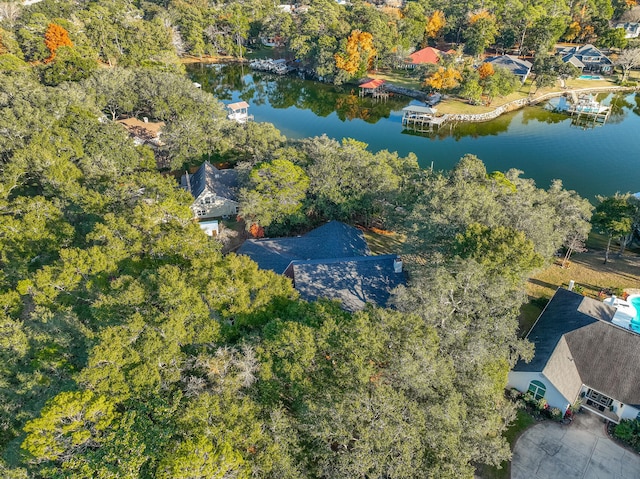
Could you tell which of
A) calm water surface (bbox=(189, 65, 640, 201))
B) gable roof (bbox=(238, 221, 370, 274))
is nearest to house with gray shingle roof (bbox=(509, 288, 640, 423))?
gable roof (bbox=(238, 221, 370, 274))

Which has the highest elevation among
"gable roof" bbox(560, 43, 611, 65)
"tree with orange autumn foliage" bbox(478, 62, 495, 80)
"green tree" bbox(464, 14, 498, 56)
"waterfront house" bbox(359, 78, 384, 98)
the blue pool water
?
"green tree" bbox(464, 14, 498, 56)

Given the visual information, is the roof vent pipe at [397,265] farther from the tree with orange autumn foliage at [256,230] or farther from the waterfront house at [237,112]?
the waterfront house at [237,112]

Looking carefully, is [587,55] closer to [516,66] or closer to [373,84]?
[516,66]

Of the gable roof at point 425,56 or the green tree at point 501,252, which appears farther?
the gable roof at point 425,56

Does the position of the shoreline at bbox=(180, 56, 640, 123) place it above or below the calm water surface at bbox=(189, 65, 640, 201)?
above

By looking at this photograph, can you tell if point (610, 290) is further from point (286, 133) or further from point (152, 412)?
point (286, 133)

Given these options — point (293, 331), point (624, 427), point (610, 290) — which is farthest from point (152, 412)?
point (610, 290)

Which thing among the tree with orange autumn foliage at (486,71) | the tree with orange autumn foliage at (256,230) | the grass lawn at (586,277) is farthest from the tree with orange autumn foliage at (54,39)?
the grass lawn at (586,277)

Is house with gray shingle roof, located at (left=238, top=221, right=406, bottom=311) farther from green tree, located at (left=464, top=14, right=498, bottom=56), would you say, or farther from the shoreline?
green tree, located at (left=464, top=14, right=498, bottom=56)
